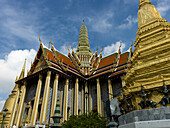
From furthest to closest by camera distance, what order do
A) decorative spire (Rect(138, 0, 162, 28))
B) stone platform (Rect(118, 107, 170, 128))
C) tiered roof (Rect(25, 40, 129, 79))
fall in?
1. tiered roof (Rect(25, 40, 129, 79))
2. decorative spire (Rect(138, 0, 162, 28))
3. stone platform (Rect(118, 107, 170, 128))

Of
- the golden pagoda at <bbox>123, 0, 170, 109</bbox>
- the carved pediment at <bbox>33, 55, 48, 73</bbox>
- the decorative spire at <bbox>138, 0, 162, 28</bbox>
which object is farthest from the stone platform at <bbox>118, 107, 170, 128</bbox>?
the carved pediment at <bbox>33, 55, 48, 73</bbox>

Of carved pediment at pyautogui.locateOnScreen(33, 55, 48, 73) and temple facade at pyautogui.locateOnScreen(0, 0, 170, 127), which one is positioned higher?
carved pediment at pyautogui.locateOnScreen(33, 55, 48, 73)

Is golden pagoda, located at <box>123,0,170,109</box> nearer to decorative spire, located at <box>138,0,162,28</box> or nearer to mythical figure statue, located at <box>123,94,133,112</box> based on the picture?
decorative spire, located at <box>138,0,162,28</box>

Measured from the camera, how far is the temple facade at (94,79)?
7444 millimetres

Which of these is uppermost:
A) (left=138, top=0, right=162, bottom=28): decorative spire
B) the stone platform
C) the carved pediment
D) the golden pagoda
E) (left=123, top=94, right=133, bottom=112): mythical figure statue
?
(left=138, top=0, right=162, bottom=28): decorative spire

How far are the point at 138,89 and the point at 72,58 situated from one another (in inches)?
627

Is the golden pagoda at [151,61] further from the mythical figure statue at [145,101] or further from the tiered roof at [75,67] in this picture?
the tiered roof at [75,67]

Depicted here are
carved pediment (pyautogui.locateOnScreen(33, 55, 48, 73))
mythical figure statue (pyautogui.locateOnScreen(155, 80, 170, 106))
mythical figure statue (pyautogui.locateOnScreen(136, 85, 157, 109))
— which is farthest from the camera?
carved pediment (pyautogui.locateOnScreen(33, 55, 48, 73))

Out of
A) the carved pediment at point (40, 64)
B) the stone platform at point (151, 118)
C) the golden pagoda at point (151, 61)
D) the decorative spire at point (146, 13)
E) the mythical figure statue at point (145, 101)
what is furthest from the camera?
the carved pediment at point (40, 64)

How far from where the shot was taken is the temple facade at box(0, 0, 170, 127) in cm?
744

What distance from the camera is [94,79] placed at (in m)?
18.6

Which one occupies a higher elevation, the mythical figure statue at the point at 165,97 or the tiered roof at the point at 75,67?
the tiered roof at the point at 75,67

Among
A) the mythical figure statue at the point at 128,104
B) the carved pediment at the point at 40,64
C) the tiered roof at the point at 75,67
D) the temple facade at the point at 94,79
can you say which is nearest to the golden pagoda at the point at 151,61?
the temple facade at the point at 94,79

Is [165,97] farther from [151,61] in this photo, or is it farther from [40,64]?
[40,64]
